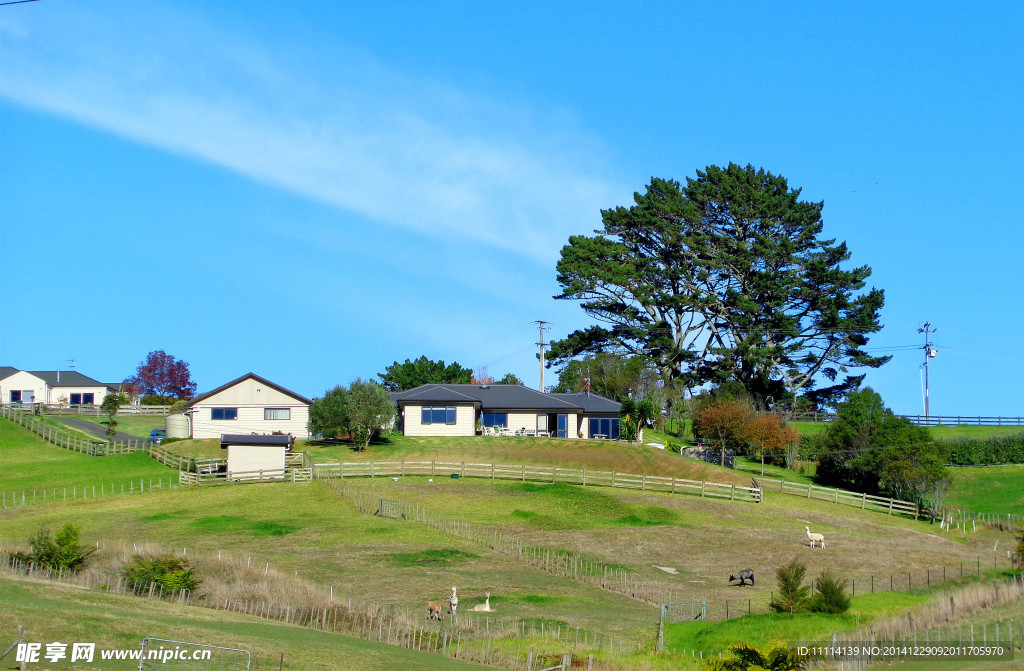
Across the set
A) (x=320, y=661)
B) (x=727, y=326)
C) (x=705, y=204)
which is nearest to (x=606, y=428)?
(x=727, y=326)

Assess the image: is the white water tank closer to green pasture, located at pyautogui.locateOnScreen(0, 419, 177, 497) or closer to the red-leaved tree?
green pasture, located at pyautogui.locateOnScreen(0, 419, 177, 497)

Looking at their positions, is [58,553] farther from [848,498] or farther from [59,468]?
[848,498]

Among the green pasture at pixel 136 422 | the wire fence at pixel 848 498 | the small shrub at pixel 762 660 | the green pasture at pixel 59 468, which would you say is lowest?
the small shrub at pixel 762 660

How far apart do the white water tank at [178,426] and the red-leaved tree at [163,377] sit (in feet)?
163

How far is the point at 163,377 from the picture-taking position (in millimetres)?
126375

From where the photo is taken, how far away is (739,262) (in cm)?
10062

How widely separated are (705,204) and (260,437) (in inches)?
2268

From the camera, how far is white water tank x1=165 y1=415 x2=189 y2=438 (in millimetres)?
77688

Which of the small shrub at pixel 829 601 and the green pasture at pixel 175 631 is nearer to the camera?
the green pasture at pixel 175 631

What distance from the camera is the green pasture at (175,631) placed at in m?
23.3

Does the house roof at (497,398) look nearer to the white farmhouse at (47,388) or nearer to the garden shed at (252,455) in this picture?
the garden shed at (252,455)

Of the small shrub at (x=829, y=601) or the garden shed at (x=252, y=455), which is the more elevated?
the garden shed at (x=252, y=455)

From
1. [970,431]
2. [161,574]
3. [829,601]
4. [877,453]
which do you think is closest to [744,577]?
[829,601]

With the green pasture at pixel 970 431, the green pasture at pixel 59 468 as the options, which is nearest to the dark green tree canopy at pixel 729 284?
the green pasture at pixel 970 431
